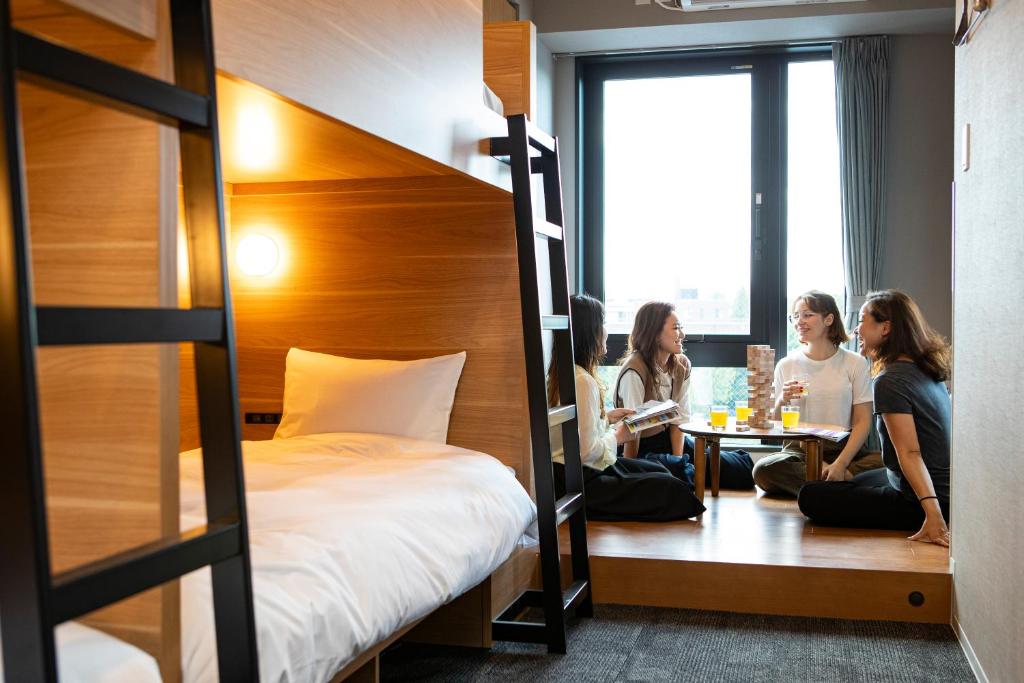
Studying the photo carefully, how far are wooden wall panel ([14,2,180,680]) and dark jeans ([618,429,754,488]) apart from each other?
3.18 m

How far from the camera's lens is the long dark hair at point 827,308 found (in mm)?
4672

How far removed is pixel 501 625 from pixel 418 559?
0.86m

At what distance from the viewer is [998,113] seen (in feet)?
8.05

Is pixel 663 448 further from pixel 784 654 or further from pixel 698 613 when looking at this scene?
pixel 784 654

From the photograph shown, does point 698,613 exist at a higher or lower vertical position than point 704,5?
lower

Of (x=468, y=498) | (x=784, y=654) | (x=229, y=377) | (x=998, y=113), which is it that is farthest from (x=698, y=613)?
(x=229, y=377)

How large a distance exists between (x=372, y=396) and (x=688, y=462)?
6.66 ft

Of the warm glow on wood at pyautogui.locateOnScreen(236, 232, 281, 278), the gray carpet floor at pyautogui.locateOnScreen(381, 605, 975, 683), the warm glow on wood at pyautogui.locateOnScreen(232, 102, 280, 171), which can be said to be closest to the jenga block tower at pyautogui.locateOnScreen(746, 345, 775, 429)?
the gray carpet floor at pyautogui.locateOnScreen(381, 605, 975, 683)

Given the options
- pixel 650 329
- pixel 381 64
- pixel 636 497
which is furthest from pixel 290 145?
pixel 650 329

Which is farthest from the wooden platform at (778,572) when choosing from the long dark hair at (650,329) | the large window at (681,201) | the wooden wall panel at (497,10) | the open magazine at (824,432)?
the wooden wall panel at (497,10)

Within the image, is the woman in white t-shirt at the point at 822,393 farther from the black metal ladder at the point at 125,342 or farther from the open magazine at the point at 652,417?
the black metal ladder at the point at 125,342

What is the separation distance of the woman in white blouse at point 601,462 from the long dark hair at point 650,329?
472 millimetres

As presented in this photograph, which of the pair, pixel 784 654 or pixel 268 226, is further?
pixel 268 226

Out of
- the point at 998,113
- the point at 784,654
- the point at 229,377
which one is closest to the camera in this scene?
the point at 229,377
